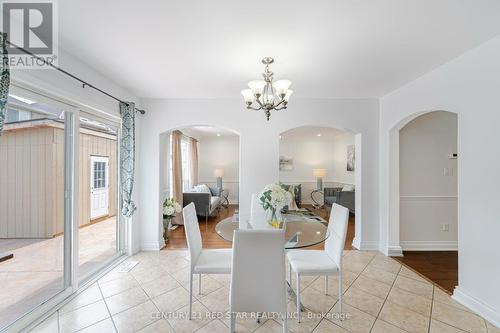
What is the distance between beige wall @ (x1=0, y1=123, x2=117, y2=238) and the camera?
1895mm

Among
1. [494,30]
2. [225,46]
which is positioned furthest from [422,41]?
[225,46]

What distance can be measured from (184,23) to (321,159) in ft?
23.8

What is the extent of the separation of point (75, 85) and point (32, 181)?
1052 mm

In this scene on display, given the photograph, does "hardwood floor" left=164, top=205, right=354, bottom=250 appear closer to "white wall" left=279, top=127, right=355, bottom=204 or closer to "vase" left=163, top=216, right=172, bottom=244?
"vase" left=163, top=216, right=172, bottom=244

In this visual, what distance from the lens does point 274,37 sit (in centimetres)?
197

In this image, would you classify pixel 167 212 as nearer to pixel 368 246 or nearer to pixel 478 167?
pixel 368 246

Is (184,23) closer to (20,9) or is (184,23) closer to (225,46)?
(225,46)

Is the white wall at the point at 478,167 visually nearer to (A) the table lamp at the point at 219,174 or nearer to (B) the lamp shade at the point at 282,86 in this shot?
(B) the lamp shade at the point at 282,86

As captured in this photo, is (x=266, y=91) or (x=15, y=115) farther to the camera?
(x=266, y=91)

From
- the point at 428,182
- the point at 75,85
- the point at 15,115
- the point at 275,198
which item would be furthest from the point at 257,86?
the point at 428,182

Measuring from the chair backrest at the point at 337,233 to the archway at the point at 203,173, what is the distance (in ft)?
6.64

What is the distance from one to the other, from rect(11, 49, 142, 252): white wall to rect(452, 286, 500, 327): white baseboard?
4.12 meters

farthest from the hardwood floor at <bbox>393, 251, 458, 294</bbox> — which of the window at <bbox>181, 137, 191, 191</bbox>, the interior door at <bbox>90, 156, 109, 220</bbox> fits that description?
the window at <bbox>181, 137, 191, 191</bbox>

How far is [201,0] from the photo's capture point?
5.05 feet
